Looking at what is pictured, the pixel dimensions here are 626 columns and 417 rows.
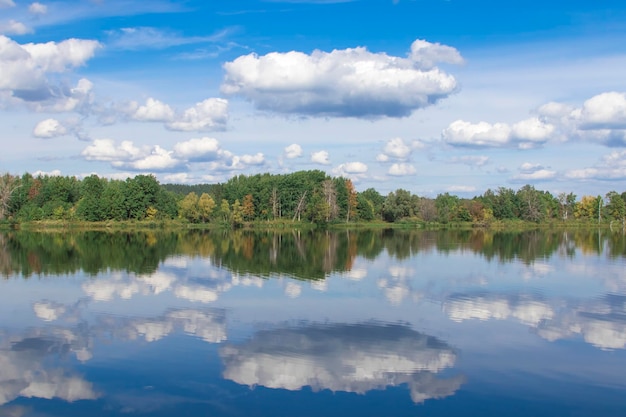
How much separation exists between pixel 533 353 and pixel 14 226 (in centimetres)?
9066

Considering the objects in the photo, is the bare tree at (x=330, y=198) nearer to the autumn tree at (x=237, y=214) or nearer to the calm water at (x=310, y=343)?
the autumn tree at (x=237, y=214)

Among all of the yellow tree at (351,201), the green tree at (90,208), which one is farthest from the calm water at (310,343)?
the yellow tree at (351,201)

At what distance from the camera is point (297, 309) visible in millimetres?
18844

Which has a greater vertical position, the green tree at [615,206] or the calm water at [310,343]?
the green tree at [615,206]

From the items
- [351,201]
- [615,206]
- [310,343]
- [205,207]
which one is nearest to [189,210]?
[205,207]

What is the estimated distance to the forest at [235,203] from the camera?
91.0 meters

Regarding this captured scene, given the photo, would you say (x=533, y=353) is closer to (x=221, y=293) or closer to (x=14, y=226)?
(x=221, y=293)

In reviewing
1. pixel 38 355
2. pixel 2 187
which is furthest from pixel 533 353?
pixel 2 187

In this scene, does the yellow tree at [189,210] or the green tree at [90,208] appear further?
the yellow tree at [189,210]

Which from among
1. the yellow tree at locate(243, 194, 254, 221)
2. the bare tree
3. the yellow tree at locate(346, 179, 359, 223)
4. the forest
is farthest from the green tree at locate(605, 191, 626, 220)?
the yellow tree at locate(243, 194, 254, 221)

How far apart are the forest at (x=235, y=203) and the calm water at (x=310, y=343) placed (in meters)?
64.8

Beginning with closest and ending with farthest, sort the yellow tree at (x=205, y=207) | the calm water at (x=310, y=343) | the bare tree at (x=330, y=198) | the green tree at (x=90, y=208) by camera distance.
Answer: the calm water at (x=310, y=343) < the green tree at (x=90, y=208) < the yellow tree at (x=205, y=207) < the bare tree at (x=330, y=198)

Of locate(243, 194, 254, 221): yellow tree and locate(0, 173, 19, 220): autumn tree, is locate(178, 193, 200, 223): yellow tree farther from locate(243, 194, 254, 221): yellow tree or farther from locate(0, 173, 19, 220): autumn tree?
locate(0, 173, 19, 220): autumn tree

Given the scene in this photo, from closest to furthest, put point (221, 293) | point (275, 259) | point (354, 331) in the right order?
point (354, 331) < point (221, 293) < point (275, 259)
